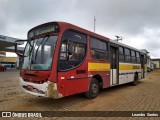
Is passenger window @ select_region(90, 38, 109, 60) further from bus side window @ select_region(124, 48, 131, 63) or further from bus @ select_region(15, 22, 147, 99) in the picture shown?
bus side window @ select_region(124, 48, 131, 63)

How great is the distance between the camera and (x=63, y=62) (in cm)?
614

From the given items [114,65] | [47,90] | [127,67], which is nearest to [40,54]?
[47,90]

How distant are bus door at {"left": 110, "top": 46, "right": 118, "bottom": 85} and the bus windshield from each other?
4.47 meters

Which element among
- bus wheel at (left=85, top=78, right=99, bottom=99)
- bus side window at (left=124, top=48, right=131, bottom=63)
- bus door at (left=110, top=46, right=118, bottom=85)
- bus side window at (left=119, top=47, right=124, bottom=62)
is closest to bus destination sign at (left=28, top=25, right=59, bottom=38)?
bus wheel at (left=85, top=78, right=99, bottom=99)

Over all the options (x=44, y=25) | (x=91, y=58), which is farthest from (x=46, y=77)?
(x=91, y=58)

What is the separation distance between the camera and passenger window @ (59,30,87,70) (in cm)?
618

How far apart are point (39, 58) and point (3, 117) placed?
2.24 metres

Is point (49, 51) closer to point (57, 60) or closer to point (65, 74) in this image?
point (57, 60)

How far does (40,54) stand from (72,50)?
3.93ft

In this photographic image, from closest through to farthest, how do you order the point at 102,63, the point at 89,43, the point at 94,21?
the point at 89,43, the point at 102,63, the point at 94,21

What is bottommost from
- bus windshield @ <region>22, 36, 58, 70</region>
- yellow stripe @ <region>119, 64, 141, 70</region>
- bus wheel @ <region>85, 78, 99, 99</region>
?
bus wheel @ <region>85, 78, 99, 99</region>

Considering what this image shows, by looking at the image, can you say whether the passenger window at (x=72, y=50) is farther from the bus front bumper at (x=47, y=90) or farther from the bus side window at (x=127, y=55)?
the bus side window at (x=127, y=55)

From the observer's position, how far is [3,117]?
5.36 metres

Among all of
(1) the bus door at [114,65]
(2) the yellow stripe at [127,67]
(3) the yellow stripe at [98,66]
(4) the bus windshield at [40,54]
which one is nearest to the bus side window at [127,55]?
(2) the yellow stripe at [127,67]
